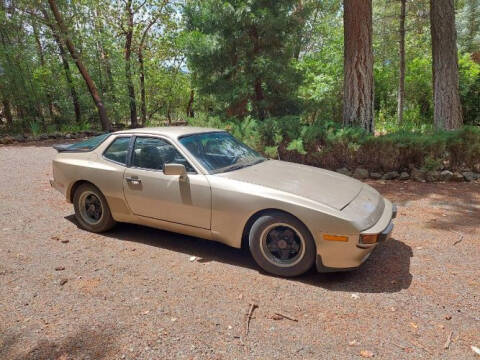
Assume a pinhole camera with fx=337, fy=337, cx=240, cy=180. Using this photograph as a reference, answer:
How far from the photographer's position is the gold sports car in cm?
302

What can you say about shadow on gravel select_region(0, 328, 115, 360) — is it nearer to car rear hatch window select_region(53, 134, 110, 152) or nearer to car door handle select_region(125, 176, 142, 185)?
car door handle select_region(125, 176, 142, 185)

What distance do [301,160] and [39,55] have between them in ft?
47.4

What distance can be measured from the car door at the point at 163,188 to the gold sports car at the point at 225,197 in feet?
0.04

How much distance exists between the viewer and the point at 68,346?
236 centimetres

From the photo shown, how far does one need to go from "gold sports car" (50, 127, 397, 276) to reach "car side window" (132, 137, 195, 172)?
0.04ft

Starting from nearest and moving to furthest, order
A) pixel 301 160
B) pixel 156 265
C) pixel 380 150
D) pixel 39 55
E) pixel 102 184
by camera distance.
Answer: pixel 156 265
pixel 102 184
pixel 380 150
pixel 301 160
pixel 39 55

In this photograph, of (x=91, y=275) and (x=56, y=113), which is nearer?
(x=91, y=275)

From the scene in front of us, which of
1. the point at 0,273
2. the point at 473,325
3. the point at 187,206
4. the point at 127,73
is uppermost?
the point at 127,73

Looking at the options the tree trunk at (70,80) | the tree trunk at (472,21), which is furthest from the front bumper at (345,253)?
the tree trunk at (472,21)

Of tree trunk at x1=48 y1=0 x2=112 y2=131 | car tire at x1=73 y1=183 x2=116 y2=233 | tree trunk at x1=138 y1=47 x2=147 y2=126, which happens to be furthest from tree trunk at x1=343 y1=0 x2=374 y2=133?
tree trunk at x1=138 y1=47 x2=147 y2=126

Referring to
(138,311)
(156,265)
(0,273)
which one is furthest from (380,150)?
(0,273)

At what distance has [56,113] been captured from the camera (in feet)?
54.6

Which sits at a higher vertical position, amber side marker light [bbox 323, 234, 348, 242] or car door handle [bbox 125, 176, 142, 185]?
car door handle [bbox 125, 176, 142, 185]

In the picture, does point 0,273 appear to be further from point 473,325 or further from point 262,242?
point 473,325
